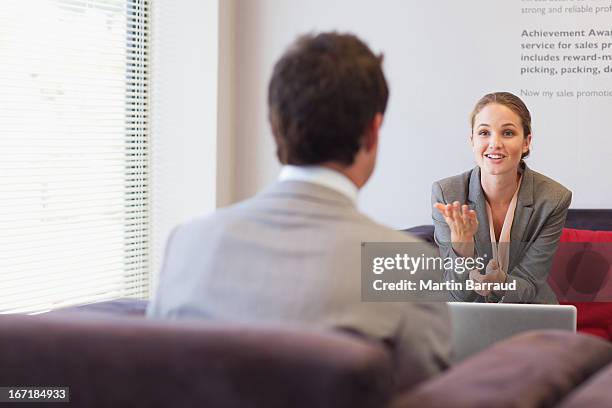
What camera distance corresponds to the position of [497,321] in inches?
85.7

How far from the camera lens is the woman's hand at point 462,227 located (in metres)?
3.08

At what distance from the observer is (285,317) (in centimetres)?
147

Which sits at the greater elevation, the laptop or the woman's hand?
the woman's hand

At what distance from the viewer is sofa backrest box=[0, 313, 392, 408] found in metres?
1.17

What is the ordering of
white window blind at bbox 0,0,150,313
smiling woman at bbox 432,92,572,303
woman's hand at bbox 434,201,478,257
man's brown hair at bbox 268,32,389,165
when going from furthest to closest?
white window blind at bbox 0,0,150,313 < smiling woman at bbox 432,92,572,303 < woman's hand at bbox 434,201,478,257 < man's brown hair at bbox 268,32,389,165

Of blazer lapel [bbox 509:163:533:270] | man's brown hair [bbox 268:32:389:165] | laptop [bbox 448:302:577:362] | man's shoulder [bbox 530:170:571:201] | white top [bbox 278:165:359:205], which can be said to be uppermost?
man's brown hair [bbox 268:32:389:165]

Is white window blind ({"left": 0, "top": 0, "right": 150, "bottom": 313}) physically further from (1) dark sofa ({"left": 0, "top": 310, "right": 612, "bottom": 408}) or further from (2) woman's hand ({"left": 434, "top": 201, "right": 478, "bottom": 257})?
(1) dark sofa ({"left": 0, "top": 310, "right": 612, "bottom": 408})

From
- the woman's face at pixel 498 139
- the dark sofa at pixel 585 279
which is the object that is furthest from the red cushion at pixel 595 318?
the woman's face at pixel 498 139

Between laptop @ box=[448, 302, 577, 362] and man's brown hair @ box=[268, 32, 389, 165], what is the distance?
0.66 m

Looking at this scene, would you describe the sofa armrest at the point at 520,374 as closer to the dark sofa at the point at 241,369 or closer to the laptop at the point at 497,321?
the dark sofa at the point at 241,369

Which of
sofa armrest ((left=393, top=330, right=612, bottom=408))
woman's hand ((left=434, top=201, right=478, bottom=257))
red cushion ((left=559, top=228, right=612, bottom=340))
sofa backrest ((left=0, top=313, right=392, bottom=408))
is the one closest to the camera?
sofa backrest ((left=0, top=313, right=392, bottom=408))

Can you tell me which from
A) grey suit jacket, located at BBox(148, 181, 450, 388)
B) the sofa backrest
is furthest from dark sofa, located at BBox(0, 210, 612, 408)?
grey suit jacket, located at BBox(148, 181, 450, 388)

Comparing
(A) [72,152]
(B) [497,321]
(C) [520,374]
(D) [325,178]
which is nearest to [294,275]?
(D) [325,178]

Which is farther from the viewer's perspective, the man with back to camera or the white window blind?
the white window blind
